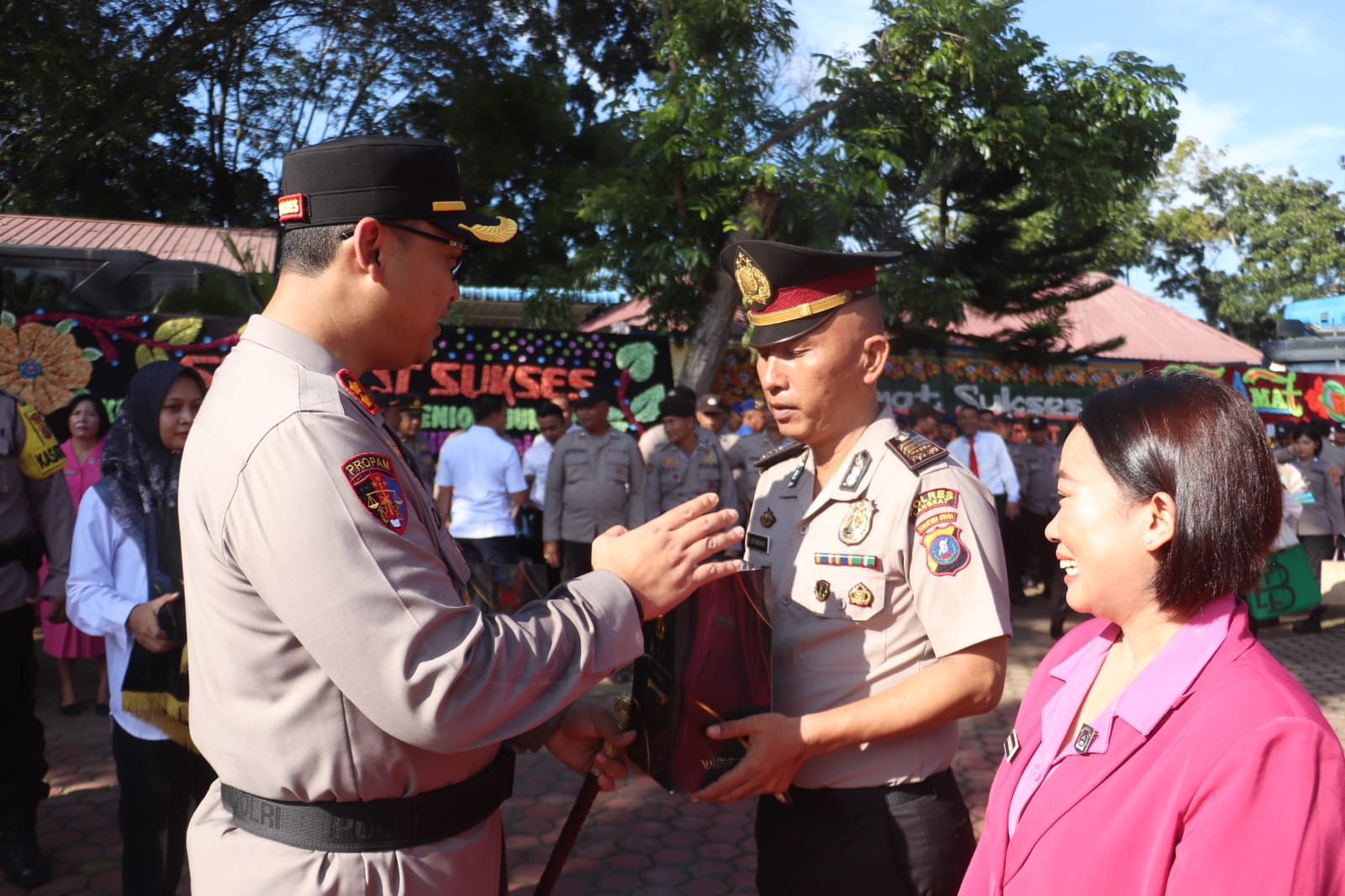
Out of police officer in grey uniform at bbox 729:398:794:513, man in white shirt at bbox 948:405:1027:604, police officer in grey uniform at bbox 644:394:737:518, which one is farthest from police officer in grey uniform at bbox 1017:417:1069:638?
police officer in grey uniform at bbox 644:394:737:518

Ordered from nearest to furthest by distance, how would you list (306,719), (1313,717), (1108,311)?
(1313,717)
(306,719)
(1108,311)

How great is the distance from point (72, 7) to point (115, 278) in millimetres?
6770

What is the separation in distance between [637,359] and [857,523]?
29.0 feet

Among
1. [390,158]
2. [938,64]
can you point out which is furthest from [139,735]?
[938,64]

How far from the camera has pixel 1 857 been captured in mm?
3838

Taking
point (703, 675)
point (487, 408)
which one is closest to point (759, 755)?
point (703, 675)

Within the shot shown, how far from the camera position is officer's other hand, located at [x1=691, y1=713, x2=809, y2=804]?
1775mm

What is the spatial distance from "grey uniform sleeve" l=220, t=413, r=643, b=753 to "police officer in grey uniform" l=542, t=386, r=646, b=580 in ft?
20.1

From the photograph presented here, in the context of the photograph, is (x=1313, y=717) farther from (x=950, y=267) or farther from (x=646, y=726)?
(x=950, y=267)

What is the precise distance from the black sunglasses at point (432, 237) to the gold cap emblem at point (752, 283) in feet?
2.31

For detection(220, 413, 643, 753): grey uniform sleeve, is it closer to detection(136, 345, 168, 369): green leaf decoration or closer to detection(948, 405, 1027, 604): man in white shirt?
detection(136, 345, 168, 369): green leaf decoration

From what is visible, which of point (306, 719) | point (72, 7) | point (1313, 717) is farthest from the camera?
point (72, 7)

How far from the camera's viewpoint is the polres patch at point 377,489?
1392 mm

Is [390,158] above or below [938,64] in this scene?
below
